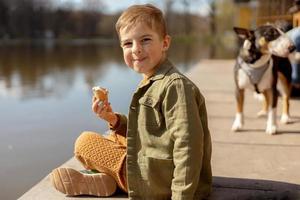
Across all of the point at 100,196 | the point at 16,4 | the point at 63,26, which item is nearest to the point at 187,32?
the point at 63,26

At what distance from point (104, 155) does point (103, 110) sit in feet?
0.99

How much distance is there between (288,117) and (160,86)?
3.55 metres

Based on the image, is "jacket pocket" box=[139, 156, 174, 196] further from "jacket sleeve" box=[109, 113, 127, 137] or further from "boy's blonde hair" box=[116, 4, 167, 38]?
"boy's blonde hair" box=[116, 4, 167, 38]

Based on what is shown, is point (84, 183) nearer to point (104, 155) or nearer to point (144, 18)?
point (104, 155)

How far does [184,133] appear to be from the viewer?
2.51m

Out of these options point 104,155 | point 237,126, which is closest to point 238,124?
point 237,126

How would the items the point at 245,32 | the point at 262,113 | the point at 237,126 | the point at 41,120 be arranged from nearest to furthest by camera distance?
the point at 245,32 → the point at 237,126 → the point at 262,113 → the point at 41,120

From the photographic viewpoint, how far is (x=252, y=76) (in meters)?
5.09

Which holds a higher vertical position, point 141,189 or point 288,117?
point 141,189

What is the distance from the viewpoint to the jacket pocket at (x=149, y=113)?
2639 mm

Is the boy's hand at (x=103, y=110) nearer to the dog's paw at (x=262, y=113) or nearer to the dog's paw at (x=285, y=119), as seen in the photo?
the dog's paw at (x=285, y=119)

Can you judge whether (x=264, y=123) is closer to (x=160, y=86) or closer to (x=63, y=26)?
(x=160, y=86)

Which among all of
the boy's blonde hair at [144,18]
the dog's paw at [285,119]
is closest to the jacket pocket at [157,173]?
the boy's blonde hair at [144,18]

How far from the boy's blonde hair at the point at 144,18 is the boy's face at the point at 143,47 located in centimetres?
2
